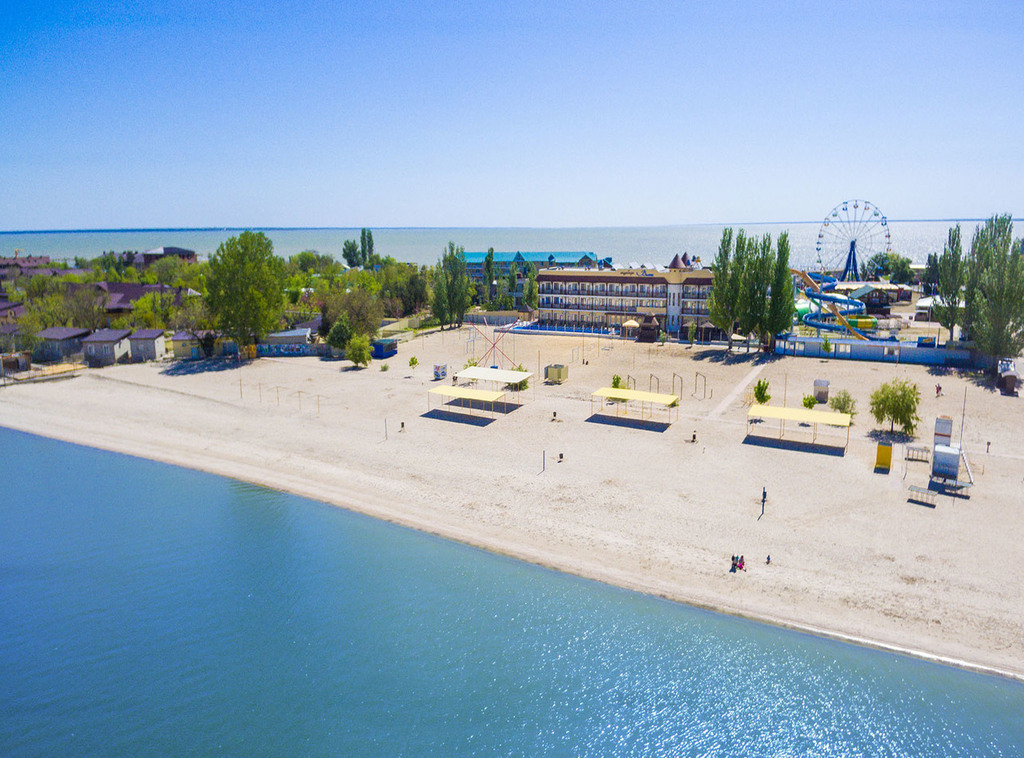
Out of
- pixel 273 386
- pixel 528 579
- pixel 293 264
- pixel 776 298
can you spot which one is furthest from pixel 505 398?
pixel 293 264

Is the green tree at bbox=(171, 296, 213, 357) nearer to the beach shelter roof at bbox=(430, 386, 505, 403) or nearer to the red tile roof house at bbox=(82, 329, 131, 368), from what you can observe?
the red tile roof house at bbox=(82, 329, 131, 368)

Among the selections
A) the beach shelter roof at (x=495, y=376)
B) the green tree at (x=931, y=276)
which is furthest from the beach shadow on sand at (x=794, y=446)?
the green tree at (x=931, y=276)

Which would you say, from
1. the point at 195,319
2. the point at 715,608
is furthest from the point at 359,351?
the point at 715,608

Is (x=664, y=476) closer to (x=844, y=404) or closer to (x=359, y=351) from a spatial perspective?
(x=844, y=404)

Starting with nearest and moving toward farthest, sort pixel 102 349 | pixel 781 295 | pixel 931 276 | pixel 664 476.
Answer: pixel 664 476, pixel 781 295, pixel 102 349, pixel 931 276

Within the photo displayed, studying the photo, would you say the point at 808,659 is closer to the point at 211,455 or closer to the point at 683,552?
the point at 683,552

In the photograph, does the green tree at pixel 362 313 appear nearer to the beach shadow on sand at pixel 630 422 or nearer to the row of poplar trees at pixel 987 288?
the beach shadow on sand at pixel 630 422

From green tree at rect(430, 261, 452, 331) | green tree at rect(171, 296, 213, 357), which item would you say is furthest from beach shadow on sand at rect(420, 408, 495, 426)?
green tree at rect(430, 261, 452, 331)
